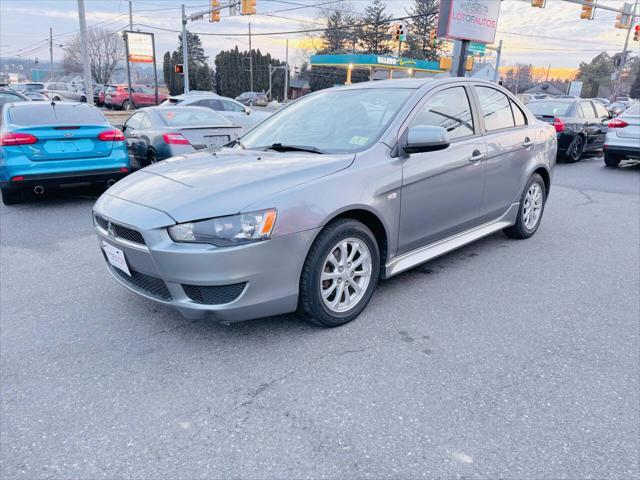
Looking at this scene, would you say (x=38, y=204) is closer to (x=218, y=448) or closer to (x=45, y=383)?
(x=45, y=383)

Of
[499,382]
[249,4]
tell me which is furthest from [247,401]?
[249,4]

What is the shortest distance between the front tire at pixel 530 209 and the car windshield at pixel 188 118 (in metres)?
5.18

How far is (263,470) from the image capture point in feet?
6.81

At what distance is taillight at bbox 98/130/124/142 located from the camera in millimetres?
6768

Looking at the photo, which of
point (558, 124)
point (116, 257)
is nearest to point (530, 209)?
point (116, 257)

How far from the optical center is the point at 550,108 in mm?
11891

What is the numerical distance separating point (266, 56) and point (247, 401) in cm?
6748

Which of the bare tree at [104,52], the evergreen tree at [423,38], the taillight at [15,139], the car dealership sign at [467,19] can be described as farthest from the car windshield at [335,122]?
the bare tree at [104,52]

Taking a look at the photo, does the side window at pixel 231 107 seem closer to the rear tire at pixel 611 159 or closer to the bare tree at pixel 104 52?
the rear tire at pixel 611 159

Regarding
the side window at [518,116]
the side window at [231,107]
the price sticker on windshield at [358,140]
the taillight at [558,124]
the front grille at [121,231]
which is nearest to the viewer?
the front grille at [121,231]

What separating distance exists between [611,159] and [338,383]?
1141cm

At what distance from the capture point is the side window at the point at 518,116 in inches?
194

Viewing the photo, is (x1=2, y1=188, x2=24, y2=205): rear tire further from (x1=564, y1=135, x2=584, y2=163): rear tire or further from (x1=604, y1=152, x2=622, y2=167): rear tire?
(x1=604, y1=152, x2=622, y2=167): rear tire

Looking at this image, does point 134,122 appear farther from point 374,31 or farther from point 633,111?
point 374,31
